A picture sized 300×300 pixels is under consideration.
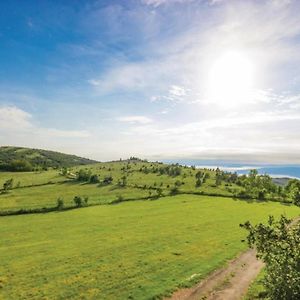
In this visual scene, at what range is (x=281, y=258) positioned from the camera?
2242 centimetres

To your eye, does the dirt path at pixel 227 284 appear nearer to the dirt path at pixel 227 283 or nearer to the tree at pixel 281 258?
the dirt path at pixel 227 283

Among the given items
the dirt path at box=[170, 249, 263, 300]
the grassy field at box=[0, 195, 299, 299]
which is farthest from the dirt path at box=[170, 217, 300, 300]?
the grassy field at box=[0, 195, 299, 299]

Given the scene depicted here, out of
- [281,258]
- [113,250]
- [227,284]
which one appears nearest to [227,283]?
[227,284]

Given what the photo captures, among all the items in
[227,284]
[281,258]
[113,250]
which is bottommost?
[113,250]

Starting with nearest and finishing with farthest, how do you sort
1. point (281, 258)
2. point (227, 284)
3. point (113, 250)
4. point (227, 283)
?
point (281, 258)
point (227, 284)
point (227, 283)
point (113, 250)

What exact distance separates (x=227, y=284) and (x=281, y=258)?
2362 centimetres

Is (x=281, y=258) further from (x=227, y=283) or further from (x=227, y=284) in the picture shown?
(x=227, y=283)

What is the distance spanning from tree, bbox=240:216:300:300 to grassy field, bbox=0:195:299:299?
21.2 meters

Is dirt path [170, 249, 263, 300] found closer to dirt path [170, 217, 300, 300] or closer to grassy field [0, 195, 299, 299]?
dirt path [170, 217, 300, 300]

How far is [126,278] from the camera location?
47531mm

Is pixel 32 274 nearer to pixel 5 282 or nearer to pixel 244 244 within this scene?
pixel 5 282

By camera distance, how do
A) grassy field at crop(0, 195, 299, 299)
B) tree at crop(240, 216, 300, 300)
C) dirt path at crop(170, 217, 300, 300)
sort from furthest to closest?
1. grassy field at crop(0, 195, 299, 299)
2. dirt path at crop(170, 217, 300, 300)
3. tree at crop(240, 216, 300, 300)

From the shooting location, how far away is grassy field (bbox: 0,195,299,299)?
147 ft

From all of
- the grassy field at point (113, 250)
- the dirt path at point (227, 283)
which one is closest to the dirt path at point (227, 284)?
the dirt path at point (227, 283)
